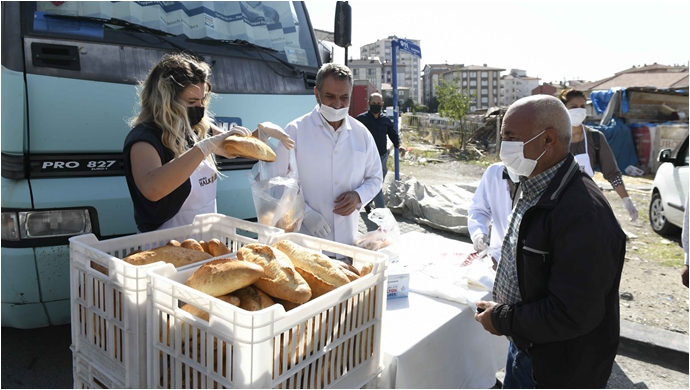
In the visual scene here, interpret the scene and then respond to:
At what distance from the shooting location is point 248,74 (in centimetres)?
352

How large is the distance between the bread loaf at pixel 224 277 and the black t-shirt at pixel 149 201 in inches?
34.6

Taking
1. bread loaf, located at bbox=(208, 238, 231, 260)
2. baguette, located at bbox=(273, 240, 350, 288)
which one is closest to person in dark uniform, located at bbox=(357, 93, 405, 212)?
bread loaf, located at bbox=(208, 238, 231, 260)

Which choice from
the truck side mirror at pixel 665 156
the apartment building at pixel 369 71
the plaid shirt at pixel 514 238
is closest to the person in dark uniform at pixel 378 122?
the truck side mirror at pixel 665 156

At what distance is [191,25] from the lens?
3408 mm

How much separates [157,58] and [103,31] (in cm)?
34

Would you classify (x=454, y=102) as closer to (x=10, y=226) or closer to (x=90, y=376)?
(x=10, y=226)

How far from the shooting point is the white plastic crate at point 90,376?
160 centimetres

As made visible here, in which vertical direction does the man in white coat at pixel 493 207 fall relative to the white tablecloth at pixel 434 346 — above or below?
above

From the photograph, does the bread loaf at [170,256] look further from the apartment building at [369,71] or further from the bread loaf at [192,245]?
the apartment building at [369,71]

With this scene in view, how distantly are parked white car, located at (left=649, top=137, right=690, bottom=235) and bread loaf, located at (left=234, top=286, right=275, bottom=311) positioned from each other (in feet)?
23.1

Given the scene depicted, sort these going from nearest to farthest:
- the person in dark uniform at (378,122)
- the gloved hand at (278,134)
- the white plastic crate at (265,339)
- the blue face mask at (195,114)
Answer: the white plastic crate at (265,339)
the blue face mask at (195,114)
the gloved hand at (278,134)
the person in dark uniform at (378,122)

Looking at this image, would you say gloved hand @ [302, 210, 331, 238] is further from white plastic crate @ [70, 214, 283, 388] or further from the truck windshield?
the truck windshield

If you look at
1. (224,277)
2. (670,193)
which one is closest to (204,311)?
(224,277)

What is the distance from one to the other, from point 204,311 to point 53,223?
1.74m
